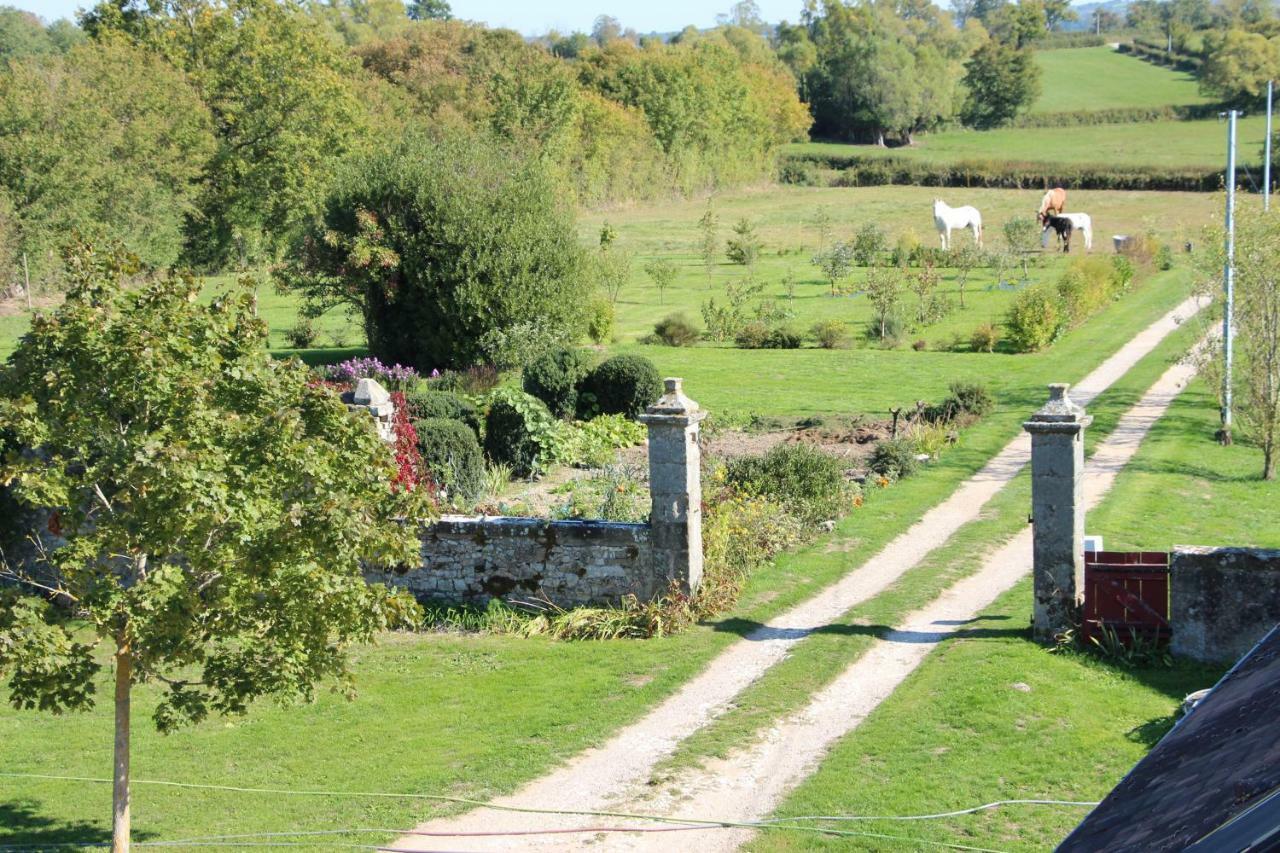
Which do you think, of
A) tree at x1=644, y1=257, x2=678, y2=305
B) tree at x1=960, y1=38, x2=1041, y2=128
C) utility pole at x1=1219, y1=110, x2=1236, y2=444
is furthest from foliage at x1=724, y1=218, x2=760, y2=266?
tree at x1=960, y1=38, x2=1041, y2=128

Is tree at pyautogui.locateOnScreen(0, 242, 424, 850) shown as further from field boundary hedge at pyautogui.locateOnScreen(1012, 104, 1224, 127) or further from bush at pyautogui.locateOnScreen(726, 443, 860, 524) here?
field boundary hedge at pyautogui.locateOnScreen(1012, 104, 1224, 127)

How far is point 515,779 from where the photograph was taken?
11766 millimetres

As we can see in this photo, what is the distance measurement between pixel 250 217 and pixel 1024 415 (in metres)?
37.0

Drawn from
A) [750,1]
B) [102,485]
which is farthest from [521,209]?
[750,1]

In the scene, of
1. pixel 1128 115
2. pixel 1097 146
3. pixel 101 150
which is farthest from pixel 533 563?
pixel 1128 115

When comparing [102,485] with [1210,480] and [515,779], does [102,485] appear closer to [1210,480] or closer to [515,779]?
[515,779]

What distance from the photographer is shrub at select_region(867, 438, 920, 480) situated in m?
21.3

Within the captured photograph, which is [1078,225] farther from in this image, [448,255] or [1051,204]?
[448,255]

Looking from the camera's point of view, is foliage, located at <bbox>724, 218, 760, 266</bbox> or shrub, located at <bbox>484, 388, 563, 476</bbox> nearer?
shrub, located at <bbox>484, 388, 563, 476</bbox>

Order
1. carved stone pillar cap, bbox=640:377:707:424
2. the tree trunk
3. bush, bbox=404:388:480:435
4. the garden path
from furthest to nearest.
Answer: bush, bbox=404:388:480:435 → carved stone pillar cap, bbox=640:377:707:424 → the garden path → the tree trunk

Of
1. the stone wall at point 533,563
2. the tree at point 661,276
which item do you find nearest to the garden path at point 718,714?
the stone wall at point 533,563

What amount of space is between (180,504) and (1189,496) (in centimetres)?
1552

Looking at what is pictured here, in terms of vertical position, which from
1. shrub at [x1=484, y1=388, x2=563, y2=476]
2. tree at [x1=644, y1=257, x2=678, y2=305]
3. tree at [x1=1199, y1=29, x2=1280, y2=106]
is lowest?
shrub at [x1=484, y1=388, x2=563, y2=476]

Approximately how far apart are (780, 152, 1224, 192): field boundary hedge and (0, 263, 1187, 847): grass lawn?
5090cm
